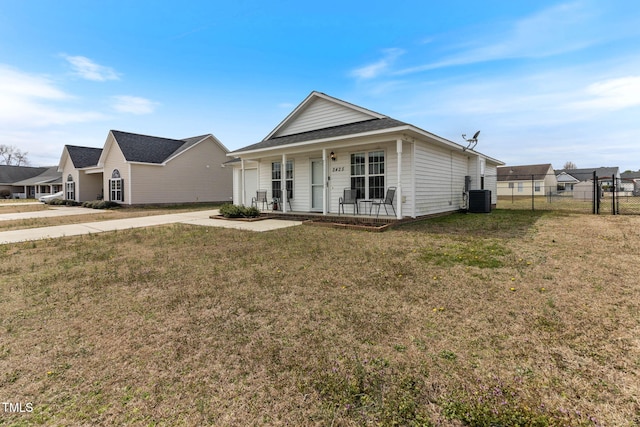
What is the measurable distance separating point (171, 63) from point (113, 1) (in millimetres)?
4055

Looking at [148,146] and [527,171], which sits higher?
[527,171]

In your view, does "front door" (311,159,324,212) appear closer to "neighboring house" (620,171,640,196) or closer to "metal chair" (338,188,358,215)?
"metal chair" (338,188,358,215)

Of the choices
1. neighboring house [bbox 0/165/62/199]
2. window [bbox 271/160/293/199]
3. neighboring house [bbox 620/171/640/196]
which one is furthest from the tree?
neighboring house [bbox 620/171/640/196]

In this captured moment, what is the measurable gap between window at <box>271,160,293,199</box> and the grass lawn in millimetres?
7575

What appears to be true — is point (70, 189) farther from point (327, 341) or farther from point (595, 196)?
point (595, 196)

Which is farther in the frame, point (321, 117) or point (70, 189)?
point (70, 189)

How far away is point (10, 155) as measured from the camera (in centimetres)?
6134

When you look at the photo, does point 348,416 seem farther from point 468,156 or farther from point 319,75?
point 319,75

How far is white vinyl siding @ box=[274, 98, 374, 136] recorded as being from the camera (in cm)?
1169

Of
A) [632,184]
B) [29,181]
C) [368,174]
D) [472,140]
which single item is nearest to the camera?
[368,174]

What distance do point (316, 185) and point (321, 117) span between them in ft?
10.5

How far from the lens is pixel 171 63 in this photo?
13.3 metres

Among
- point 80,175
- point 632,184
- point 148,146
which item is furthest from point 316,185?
point 632,184

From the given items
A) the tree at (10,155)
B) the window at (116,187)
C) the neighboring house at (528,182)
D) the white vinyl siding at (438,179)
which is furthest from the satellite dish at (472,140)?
the tree at (10,155)
